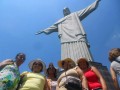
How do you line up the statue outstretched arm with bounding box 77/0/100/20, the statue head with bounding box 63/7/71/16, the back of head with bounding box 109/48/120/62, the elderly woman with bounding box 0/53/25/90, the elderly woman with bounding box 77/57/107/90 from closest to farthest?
the elderly woman with bounding box 0/53/25/90 → the elderly woman with bounding box 77/57/107/90 → the back of head with bounding box 109/48/120/62 → the statue outstretched arm with bounding box 77/0/100/20 → the statue head with bounding box 63/7/71/16

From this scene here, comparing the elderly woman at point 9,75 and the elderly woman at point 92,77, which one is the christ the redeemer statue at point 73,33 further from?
the elderly woman at point 9,75

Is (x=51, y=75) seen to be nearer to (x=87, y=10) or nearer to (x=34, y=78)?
(x=34, y=78)

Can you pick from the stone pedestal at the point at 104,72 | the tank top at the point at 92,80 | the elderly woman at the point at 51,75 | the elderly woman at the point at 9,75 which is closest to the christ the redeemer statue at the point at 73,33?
the stone pedestal at the point at 104,72

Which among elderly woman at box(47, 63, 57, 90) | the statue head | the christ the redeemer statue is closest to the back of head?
elderly woman at box(47, 63, 57, 90)

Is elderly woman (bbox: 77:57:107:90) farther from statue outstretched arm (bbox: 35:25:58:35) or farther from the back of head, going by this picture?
statue outstretched arm (bbox: 35:25:58:35)

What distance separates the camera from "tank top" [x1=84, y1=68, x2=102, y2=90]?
14.3ft

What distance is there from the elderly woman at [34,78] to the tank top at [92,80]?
2.71 feet

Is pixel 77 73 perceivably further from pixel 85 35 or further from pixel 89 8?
pixel 89 8

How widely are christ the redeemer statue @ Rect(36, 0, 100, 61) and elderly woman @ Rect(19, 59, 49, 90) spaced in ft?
27.8

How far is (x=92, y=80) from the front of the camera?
14.7ft

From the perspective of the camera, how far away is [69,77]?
416cm

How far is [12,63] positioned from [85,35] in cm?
1040

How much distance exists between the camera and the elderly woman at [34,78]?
438 centimetres

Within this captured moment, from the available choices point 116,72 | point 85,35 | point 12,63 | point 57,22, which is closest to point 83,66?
point 116,72
